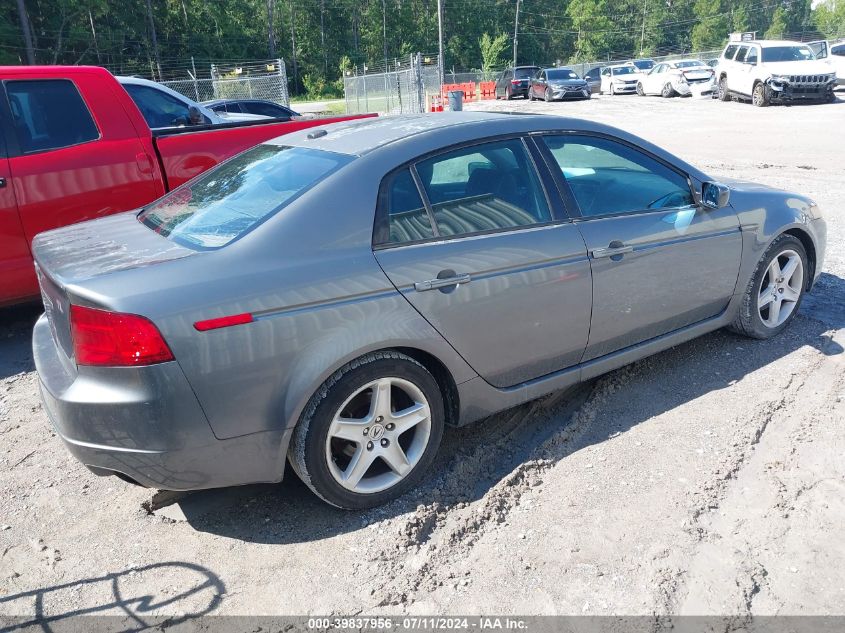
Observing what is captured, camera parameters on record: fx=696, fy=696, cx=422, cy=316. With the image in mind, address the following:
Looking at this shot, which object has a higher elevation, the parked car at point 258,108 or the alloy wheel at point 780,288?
the parked car at point 258,108

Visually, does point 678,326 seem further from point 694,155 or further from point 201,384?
point 694,155

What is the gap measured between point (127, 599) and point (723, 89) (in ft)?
83.3

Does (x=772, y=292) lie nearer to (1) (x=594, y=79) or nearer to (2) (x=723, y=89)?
(2) (x=723, y=89)

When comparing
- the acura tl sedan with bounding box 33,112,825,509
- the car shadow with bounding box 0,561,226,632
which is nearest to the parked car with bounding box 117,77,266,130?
the acura tl sedan with bounding box 33,112,825,509

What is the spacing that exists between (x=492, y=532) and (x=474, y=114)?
2156 mm

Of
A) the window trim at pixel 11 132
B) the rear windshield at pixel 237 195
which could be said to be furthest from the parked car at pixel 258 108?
the rear windshield at pixel 237 195

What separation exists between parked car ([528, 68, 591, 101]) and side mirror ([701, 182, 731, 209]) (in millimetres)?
29758

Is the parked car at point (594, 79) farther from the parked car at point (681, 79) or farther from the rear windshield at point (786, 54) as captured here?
the rear windshield at point (786, 54)

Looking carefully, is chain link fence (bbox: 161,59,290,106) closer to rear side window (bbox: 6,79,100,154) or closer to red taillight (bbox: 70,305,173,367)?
rear side window (bbox: 6,79,100,154)

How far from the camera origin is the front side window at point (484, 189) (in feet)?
10.4

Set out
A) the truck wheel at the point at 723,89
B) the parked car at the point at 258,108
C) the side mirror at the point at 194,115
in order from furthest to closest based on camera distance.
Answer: the truck wheel at the point at 723,89 → the parked car at the point at 258,108 → the side mirror at the point at 194,115

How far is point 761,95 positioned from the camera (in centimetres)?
2102

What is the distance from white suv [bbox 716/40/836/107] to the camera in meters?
20.3

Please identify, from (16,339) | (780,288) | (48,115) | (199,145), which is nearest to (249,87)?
(199,145)
